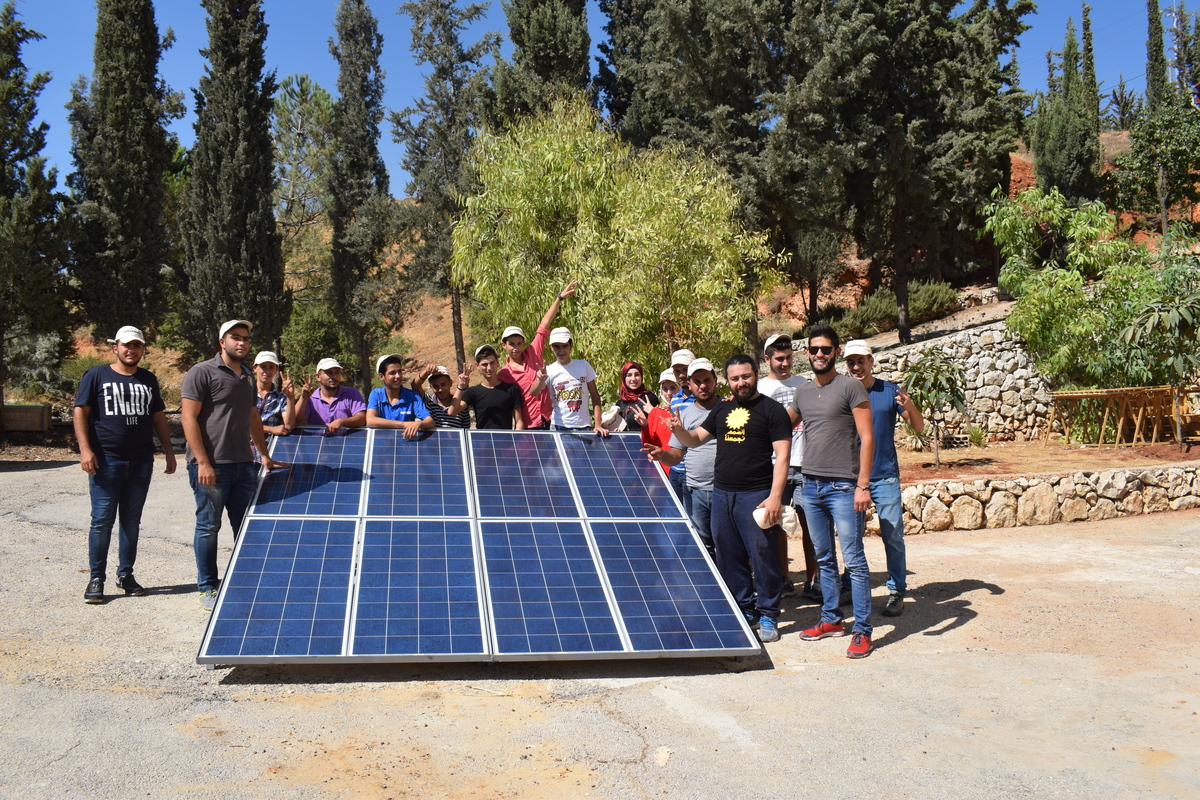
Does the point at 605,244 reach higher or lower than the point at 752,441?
higher

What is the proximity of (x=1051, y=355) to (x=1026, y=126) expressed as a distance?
102ft

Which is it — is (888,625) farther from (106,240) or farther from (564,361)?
(106,240)

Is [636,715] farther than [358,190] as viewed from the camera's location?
No

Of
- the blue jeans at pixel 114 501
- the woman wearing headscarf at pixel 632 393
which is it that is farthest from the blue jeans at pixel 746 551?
the blue jeans at pixel 114 501

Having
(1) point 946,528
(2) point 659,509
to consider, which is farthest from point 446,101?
(2) point 659,509

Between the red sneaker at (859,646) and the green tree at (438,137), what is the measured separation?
85.9 feet

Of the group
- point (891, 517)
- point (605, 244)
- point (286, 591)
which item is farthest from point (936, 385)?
point (286, 591)

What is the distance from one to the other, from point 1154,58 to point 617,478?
5719 cm

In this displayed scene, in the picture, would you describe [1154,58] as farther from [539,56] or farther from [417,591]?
[417,591]

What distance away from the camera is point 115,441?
6355 millimetres

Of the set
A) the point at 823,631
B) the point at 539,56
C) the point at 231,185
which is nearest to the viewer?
the point at 823,631

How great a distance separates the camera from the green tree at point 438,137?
103 feet

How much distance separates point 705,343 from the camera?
43.3 feet

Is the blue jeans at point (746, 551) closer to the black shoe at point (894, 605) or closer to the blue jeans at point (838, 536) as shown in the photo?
the blue jeans at point (838, 536)
